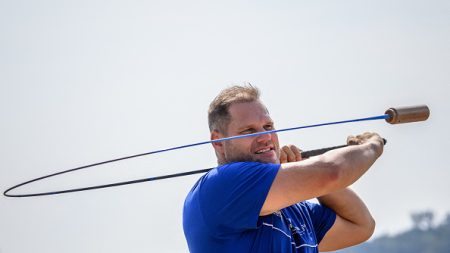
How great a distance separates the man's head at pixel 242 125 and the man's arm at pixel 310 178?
0.49m

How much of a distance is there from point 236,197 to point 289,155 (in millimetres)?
986

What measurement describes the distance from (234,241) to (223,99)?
1.20m

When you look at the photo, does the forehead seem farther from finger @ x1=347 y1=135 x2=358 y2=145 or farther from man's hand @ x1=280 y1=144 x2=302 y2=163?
finger @ x1=347 y1=135 x2=358 y2=145

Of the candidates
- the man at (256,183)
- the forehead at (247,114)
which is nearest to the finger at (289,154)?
the man at (256,183)

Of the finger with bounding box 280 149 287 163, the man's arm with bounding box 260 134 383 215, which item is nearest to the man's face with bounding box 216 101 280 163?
the finger with bounding box 280 149 287 163

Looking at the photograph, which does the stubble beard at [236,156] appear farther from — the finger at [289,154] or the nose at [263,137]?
the finger at [289,154]

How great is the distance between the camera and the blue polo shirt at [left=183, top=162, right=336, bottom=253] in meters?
6.60

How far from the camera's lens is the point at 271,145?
714cm

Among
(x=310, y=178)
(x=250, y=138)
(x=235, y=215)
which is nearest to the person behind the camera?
(x=310, y=178)

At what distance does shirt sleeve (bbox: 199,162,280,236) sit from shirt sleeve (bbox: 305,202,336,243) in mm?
1355

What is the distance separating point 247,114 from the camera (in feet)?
23.6

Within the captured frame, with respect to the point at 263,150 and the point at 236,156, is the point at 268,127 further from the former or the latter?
the point at 236,156

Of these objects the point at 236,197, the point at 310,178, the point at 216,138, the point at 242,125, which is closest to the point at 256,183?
the point at 236,197

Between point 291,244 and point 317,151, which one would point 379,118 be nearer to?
point 317,151
